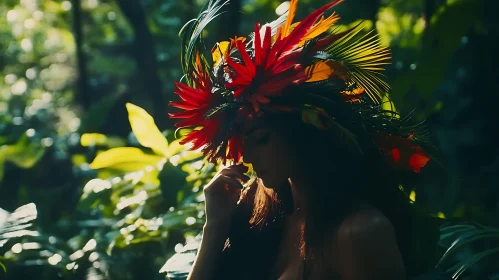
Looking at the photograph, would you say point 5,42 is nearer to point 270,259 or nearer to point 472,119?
point 472,119

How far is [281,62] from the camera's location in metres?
1.76

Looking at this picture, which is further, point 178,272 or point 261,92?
point 178,272

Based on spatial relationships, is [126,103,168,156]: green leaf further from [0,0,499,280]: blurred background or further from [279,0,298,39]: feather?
[279,0,298,39]: feather

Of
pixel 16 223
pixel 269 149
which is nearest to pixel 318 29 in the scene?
pixel 269 149

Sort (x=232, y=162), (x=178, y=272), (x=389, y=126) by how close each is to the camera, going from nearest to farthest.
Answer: (x=389, y=126), (x=232, y=162), (x=178, y=272)

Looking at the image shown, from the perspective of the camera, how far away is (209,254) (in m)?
2.07

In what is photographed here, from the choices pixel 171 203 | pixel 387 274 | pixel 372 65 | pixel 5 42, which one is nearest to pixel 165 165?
pixel 171 203

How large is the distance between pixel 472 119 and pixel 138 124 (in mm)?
2320

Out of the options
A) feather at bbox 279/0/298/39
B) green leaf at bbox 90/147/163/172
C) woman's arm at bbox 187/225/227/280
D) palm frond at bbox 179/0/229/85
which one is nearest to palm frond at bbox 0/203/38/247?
green leaf at bbox 90/147/163/172

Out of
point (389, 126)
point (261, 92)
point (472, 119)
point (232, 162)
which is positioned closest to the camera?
point (261, 92)

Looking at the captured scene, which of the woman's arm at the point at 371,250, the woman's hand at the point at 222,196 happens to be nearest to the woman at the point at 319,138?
the woman's arm at the point at 371,250

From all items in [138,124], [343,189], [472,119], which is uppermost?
[138,124]

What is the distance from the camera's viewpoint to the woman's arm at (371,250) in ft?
5.33

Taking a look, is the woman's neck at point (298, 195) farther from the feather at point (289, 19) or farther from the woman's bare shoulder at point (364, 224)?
the feather at point (289, 19)
